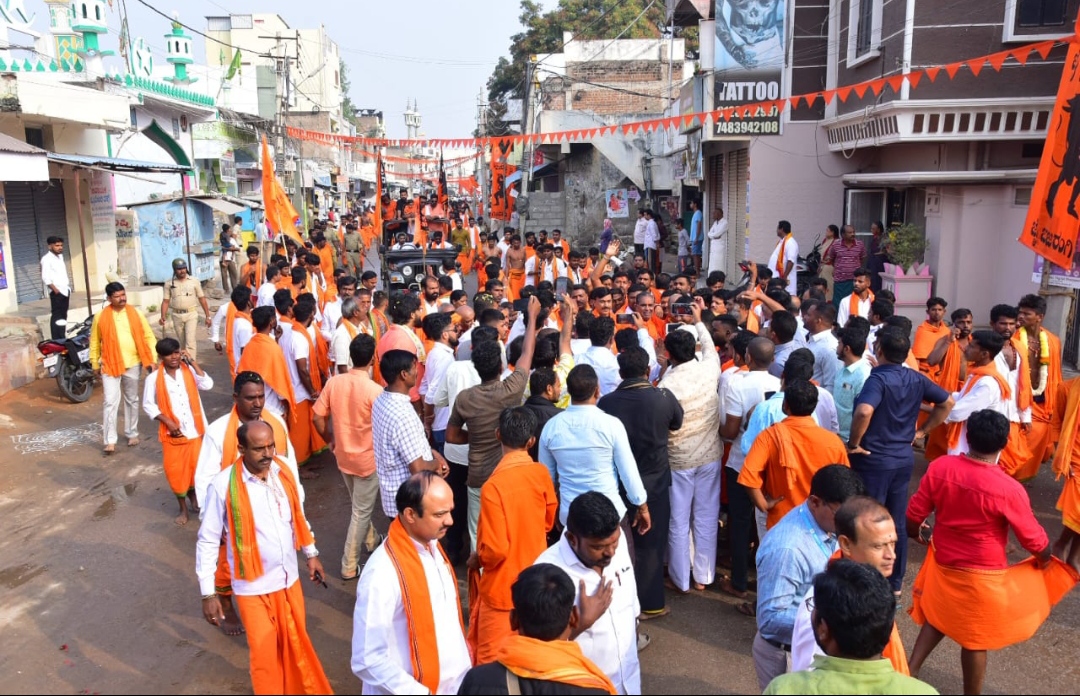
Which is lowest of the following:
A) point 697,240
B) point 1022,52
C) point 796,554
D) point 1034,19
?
point 796,554

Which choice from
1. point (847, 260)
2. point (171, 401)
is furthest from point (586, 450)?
point (847, 260)

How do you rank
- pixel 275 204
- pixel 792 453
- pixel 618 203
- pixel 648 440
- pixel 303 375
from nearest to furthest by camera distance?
1. pixel 792 453
2. pixel 648 440
3. pixel 303 375
4. pixel 275 204
5. pixel 618 203

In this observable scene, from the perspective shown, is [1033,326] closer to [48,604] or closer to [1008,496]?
[1008,496]

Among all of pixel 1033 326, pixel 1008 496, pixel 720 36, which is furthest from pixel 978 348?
pixel 720 36

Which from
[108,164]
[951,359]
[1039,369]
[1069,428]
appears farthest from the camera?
[108,164]

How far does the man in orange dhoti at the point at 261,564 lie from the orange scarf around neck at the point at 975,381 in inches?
174

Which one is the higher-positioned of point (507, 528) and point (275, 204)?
point (275, 204)

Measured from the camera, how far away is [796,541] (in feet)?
10.8

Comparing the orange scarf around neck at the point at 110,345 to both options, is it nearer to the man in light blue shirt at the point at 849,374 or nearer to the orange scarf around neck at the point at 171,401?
the orange scarf around neck at the point at 171,401

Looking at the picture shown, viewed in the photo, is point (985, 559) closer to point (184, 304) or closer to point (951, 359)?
point (951, 359)

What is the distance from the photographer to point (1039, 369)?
6.39 meters

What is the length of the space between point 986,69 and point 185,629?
1157cm

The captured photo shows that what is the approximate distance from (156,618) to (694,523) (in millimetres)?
3441

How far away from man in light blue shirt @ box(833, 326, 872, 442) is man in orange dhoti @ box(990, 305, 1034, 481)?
136 cm
